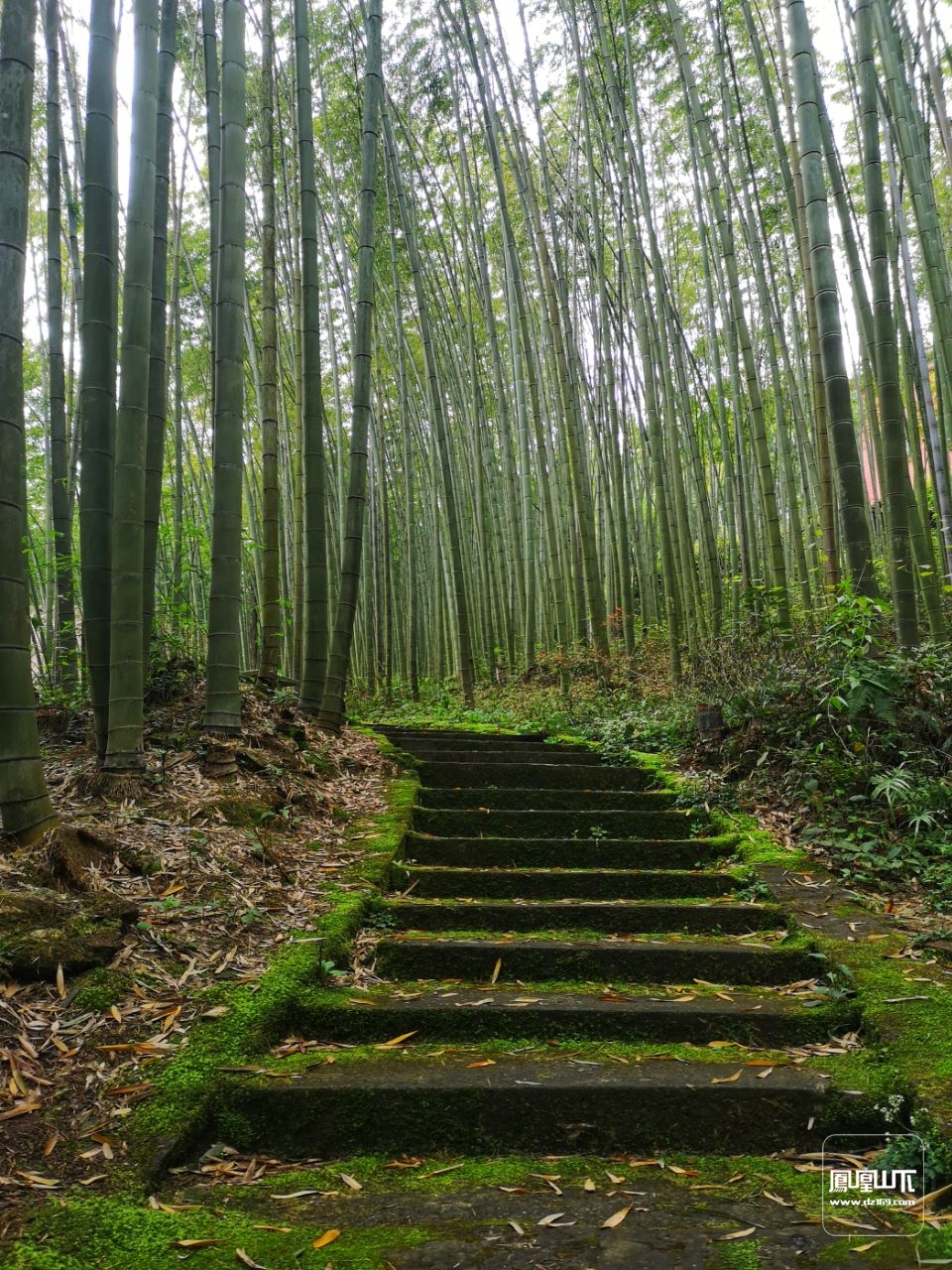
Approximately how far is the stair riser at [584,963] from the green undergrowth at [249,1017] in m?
0.20

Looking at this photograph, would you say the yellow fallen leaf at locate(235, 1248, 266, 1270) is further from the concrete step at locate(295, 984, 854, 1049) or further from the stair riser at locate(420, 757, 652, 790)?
the stair riser at locate(420, 757, 652, 790)

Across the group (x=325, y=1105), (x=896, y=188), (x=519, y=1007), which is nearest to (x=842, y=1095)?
(x=519, y=1007)

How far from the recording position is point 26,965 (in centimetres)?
184

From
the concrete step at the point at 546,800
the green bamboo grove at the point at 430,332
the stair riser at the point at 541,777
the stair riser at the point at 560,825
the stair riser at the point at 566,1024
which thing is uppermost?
the green bamboo grove at the point at 430,332

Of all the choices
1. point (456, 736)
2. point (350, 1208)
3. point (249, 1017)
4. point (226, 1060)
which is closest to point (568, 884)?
point (249, 1017)

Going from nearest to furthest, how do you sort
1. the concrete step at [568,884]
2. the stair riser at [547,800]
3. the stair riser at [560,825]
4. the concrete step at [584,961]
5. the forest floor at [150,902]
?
the forest floor at [150,902]
the concrete step at [584,961]
the concrete step at [568,884]
the stair riser at [560,825]
the stair riser at [547,800]

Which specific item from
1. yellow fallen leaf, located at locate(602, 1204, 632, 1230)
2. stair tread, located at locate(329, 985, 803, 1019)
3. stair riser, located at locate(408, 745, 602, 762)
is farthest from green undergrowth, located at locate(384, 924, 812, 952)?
stair riser, located at locate(408, 745, 602, 762)

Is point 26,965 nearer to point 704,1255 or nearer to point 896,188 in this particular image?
point 704,1255

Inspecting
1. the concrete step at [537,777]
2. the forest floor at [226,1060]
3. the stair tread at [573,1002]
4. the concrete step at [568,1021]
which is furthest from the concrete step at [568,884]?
the concrete step at [537,777]

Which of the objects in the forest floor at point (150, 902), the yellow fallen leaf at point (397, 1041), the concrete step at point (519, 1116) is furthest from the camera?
the yellow fallen leaf at point (397, 1041)

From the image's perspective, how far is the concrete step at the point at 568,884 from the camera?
117 inches

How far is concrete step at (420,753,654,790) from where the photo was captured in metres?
4.24

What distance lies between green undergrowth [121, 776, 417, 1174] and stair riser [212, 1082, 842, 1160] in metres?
0.10

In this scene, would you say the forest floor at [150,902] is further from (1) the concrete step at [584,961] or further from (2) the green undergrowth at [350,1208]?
(1) the concrete step at [584,961]
